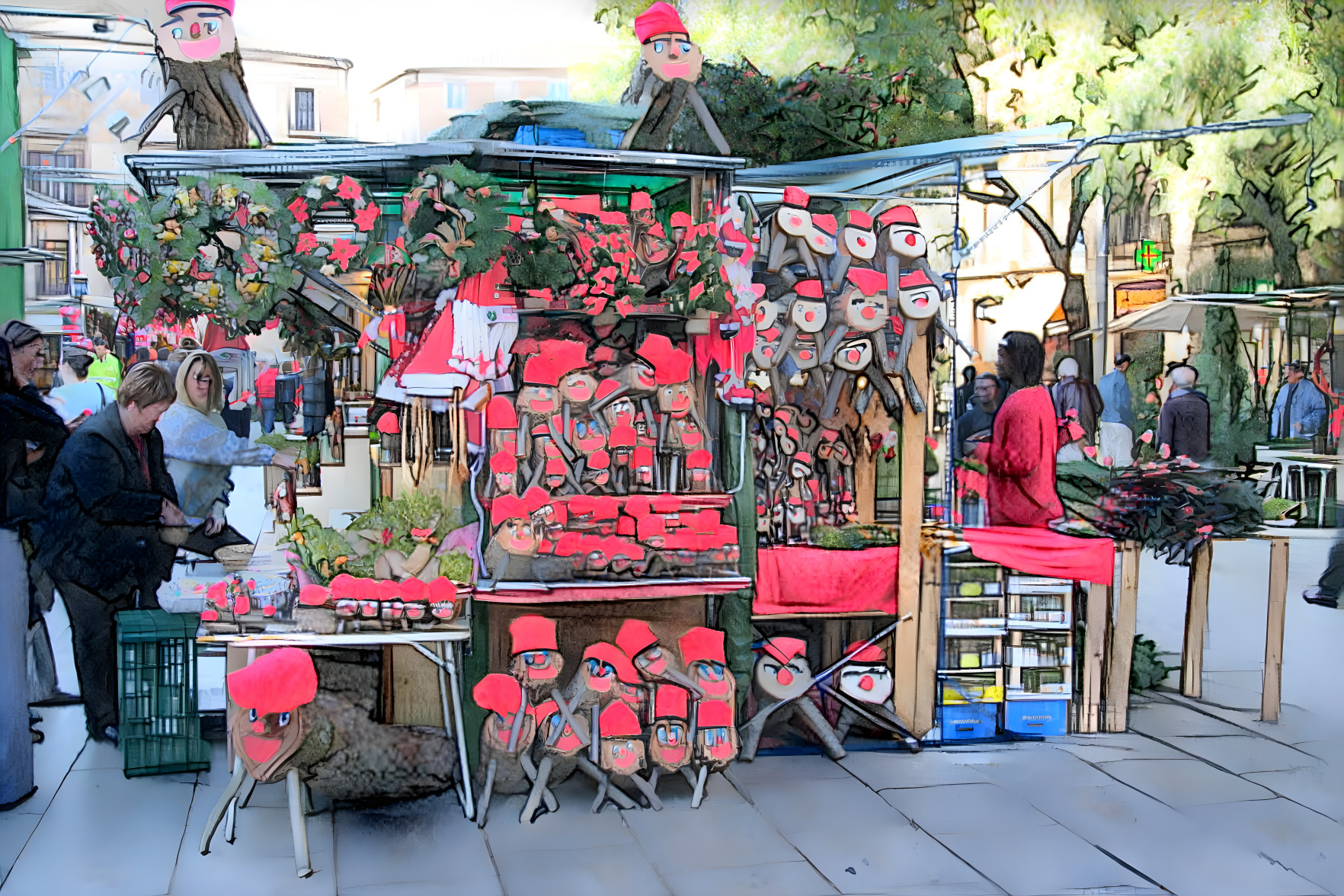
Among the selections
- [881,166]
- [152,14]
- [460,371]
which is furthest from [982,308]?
[152,14]

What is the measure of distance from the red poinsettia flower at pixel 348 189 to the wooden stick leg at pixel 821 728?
3058 millimetres

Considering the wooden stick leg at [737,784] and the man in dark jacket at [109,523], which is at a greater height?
the man in dark jacket at [109,523]

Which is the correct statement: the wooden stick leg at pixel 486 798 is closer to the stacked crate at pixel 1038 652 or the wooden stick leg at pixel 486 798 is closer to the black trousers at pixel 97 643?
the black trousers at pixel 97 643

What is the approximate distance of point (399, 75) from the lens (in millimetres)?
4820

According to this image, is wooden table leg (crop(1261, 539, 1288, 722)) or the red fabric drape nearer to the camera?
the red fabric drape

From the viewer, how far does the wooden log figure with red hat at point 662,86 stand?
4.93 m

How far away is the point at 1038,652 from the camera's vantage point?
5.57 meters

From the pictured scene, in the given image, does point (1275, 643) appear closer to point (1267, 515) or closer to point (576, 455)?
point (1267, 515)

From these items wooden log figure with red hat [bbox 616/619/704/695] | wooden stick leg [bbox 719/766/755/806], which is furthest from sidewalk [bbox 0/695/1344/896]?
wooden log figure with red hat [bbox 616/619/704/695]

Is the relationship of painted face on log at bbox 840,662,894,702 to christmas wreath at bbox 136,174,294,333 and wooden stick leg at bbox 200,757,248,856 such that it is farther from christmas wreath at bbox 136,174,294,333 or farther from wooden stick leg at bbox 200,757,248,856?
christmas wreath at bbox 136,174,294,333

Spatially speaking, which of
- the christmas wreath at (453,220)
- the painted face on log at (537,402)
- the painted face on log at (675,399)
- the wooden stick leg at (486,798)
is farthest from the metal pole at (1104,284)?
the wooden stick leg at (486,798)

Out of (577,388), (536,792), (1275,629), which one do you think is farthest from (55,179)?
(1275,629)

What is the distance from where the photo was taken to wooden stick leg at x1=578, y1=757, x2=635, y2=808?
4.73m

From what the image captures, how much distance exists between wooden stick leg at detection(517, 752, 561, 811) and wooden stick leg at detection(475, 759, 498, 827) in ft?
0.39
